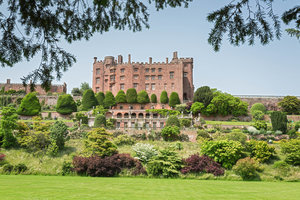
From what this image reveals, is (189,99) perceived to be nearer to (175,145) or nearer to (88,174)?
(175,145)

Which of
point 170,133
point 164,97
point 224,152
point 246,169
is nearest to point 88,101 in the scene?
point 164,97

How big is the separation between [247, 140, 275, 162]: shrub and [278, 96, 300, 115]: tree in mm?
25801

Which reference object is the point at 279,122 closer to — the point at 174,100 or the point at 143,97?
the point at 174,100

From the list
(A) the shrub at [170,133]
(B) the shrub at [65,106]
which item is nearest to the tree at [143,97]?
(B) the shrub at [65,106]

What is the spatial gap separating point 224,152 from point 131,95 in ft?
95.5

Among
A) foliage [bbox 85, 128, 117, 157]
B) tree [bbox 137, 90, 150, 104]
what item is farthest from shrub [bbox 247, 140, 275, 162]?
tree [bbox 137, 90, 150, 104]

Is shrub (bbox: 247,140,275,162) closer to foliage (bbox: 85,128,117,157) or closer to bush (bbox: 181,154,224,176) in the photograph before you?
bush (bbox: 181,154,224,176)

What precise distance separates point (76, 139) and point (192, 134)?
1352 centimetres

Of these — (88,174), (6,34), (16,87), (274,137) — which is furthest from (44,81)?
(16,87)

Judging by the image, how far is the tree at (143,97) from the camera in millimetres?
46156

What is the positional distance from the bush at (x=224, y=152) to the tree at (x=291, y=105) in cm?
2866

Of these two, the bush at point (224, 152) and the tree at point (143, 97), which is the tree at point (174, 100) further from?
the bush at point (224, 152)

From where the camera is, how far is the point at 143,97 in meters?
46.3

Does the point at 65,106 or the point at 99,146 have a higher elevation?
the point at 65,106
